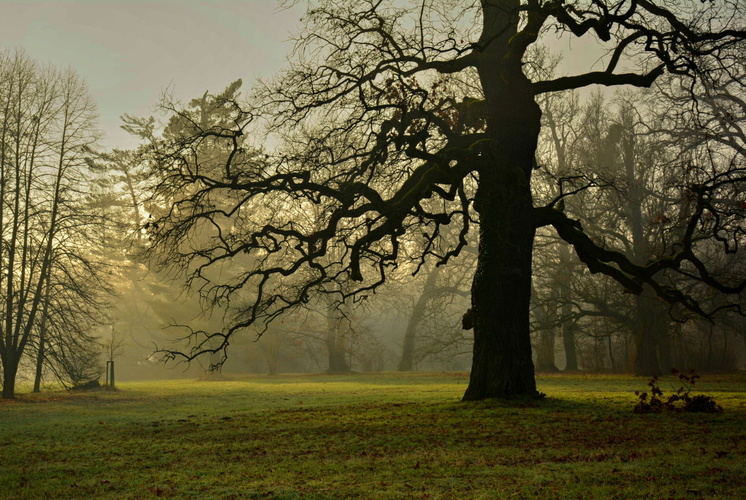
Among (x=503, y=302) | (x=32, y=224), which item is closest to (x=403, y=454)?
(x=503, y=302)

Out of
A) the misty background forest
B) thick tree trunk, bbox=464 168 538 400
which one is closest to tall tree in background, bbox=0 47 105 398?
the misty background forest

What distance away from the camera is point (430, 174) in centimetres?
1413

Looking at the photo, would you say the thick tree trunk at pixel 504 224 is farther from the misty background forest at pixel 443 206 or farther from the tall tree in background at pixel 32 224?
the tall tree in background at pixel 32 224

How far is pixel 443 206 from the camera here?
20.5m

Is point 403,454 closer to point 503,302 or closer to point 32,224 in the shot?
point 503,302

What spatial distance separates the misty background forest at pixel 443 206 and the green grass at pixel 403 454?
1.88 metres

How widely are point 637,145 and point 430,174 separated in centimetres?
2031

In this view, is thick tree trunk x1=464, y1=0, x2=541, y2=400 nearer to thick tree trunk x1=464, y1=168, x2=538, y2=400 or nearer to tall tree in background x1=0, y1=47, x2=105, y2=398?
thick tree trunk x1=464, y1=168, x2=538, y2=400

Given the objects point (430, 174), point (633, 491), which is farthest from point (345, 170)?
point (633, 491)

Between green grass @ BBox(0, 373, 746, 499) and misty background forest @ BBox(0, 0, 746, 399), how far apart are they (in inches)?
73.9

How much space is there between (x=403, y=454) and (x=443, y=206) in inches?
486

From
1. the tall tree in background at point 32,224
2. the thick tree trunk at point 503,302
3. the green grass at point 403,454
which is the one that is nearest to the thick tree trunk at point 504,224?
the thick tree trunk at point 503,302

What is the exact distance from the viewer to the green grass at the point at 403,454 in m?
6.82

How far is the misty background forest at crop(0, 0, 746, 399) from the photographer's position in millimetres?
14047
